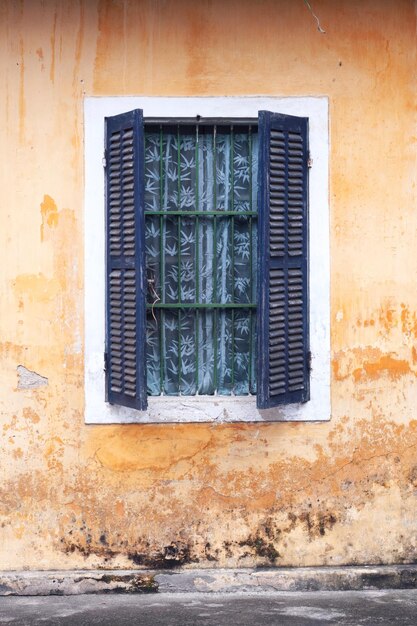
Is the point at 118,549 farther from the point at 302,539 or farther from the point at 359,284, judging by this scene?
the point at 359,284

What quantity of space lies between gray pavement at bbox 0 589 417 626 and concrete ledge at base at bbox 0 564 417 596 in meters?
0.04

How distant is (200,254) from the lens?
18.8ft

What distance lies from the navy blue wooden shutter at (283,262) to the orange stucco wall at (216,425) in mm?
209

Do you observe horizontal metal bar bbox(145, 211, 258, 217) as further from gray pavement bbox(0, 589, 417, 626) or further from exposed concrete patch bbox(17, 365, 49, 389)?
gray pavement bbox(0, 589, 417, 626)

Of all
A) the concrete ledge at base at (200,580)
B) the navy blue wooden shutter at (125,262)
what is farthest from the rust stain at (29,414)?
the concrete ledge at base at (200,580)

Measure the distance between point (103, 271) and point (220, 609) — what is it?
2015 millimetres

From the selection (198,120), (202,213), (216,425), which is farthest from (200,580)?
(198,120)

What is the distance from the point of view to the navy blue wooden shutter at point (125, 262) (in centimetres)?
537

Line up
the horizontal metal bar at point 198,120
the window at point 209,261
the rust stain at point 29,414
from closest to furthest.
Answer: the window at point 209,261 → the horizontal metal bar at point 198,120 → the rust stain at point 29,414

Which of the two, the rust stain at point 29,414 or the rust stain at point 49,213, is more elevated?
the rust stain at point 49,213

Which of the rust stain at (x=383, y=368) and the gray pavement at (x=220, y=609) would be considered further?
the rust stain at (x=383, y=368)

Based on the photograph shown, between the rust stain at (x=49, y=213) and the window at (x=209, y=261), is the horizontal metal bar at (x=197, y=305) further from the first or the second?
the rust stain at (x=49, y=213)

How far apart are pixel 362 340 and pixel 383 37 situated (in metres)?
1.77

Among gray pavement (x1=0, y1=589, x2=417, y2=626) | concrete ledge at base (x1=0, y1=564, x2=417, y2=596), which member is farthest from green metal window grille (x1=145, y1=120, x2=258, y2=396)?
gray pavement (x1=0, y1=589, x2=417, y2=626)
